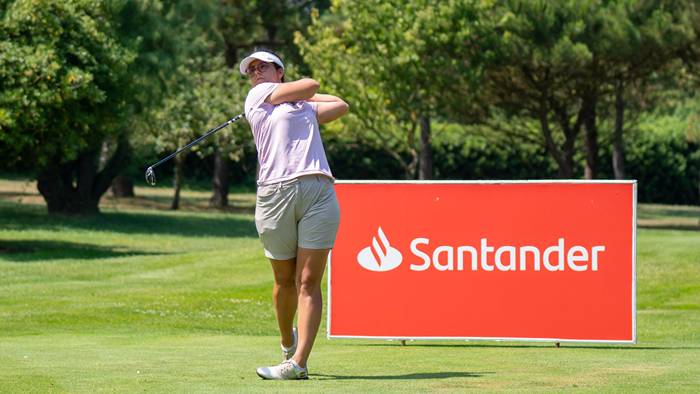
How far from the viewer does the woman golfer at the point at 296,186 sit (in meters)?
7.26

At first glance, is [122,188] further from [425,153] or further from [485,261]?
[485,261]

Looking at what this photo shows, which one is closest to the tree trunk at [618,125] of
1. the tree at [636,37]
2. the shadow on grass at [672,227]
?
the tree at [636,37]

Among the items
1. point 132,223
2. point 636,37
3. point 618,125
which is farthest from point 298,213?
point 132,223

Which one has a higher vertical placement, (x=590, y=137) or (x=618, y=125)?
(x=618, y=125)

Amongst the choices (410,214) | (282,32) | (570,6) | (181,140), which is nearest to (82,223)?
(181,140)

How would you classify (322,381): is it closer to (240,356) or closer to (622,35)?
(240,356)

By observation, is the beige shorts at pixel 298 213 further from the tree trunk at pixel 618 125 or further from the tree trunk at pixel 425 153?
the tree trunk at pixel 425 153

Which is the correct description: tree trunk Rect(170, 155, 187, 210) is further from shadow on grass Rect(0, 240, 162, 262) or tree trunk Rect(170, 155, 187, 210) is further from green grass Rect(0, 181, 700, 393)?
shadow on grass Rect(0, 240, 162, 262)

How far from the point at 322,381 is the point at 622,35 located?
1027 inches

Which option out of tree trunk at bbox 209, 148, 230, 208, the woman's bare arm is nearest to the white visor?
the woman's bare arm

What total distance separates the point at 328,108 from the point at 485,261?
119 inches

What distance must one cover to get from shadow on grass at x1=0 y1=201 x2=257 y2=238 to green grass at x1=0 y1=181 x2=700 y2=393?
1.78 meters

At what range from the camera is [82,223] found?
3562cm

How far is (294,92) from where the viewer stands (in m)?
7.24
